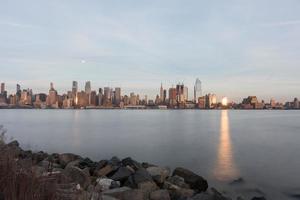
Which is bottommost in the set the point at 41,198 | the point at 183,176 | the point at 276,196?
the point at 276,196

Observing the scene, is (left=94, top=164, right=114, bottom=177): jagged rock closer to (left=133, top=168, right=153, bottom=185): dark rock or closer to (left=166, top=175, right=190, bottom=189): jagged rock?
(left=133, top=168, right=153, bottom=185): dark rock

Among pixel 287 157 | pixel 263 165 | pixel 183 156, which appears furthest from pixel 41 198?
pixel 287 157

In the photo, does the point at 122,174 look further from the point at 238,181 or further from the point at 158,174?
the point at 238,181

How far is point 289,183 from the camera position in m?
21.6

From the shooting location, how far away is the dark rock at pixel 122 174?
599 inches

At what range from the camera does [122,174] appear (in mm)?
15531

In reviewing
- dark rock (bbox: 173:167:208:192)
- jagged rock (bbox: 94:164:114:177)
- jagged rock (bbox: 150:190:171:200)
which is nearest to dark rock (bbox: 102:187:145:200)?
jagged rock (bbox: 150:190:171:200)

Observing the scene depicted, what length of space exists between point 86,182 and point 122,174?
3.17 meters

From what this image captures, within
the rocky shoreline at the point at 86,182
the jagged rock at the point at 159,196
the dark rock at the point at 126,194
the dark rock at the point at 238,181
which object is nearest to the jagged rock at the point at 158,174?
the rocky shoreline at the point at 86,182

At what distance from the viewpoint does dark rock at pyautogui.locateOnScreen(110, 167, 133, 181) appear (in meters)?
15.2

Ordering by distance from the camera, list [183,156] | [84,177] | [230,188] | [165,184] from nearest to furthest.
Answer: [84,177]
[165,184]
[230,188]
[183,156]

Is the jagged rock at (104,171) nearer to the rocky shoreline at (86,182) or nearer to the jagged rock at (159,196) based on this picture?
the rocky shoreline at (86,182)

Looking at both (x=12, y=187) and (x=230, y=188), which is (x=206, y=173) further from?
(x=12, y=187)

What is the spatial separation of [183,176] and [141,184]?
13.0 ft
